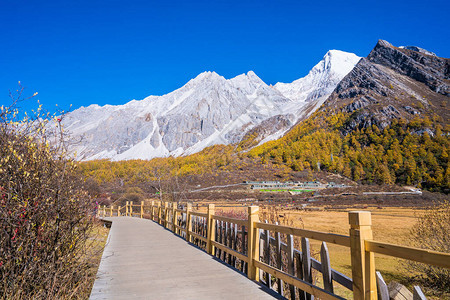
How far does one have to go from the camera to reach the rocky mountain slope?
12325 centimetres

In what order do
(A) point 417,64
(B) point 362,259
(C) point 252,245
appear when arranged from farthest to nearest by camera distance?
(A) point 417,64, (C) point 252,245, (B) point 362,259

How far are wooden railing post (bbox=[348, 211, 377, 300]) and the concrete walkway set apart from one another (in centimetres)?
177

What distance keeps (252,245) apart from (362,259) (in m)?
2.75

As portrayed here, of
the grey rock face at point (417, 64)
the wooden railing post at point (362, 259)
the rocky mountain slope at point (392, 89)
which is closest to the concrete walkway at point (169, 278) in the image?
the wooden railing post at point (362, 259)

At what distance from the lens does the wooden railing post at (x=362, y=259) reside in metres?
2.93

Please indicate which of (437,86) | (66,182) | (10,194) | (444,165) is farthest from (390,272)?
(437,86)

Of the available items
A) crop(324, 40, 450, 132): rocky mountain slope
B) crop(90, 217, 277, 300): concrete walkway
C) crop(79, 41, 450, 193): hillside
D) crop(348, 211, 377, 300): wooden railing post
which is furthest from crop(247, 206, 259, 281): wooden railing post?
crop(324, 40, 450, 132): rocky mountain slope

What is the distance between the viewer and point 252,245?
554cm

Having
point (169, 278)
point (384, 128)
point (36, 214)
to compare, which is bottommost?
point (169, 278)

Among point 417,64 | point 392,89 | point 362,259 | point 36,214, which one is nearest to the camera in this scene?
point 362,259

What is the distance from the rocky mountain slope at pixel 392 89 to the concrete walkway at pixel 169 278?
416 feet

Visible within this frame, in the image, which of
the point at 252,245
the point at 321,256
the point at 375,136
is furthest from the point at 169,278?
the point at 375,136

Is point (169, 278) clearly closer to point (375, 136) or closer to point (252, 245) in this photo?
point (252, 245)

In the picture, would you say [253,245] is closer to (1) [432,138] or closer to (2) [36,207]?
(2) [36,207]
